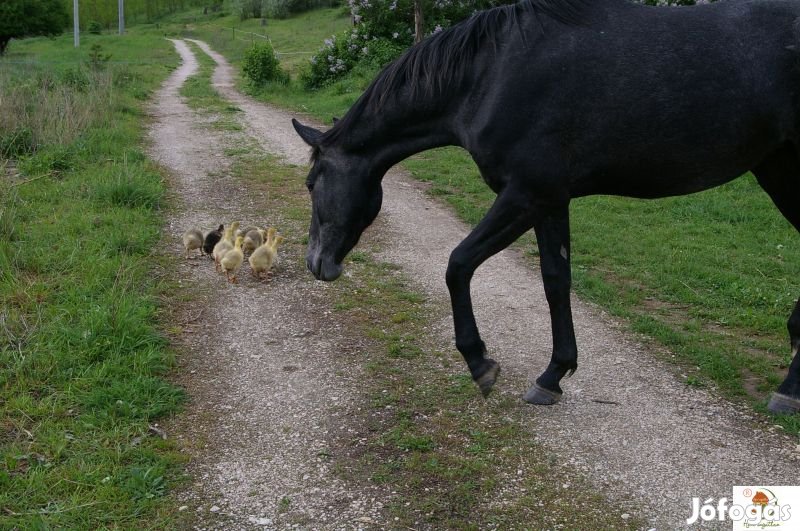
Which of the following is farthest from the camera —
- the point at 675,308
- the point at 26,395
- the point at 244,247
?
the point at 244,247

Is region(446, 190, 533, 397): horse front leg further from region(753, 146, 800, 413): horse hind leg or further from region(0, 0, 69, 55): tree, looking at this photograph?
region(0, 0, 69, 55): tree

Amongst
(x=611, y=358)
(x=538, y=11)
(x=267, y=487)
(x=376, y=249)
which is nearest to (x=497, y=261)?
(x=376, y=249)

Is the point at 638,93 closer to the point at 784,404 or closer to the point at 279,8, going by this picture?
the point at 784,404

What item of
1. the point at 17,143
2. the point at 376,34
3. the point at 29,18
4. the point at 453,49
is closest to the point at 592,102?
the point at 453,49

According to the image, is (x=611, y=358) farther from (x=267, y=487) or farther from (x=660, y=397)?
(x=267, y=487)

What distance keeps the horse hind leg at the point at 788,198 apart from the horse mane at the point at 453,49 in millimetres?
1596

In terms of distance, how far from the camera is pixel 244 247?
24.5 feet

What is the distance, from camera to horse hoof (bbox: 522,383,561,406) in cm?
462

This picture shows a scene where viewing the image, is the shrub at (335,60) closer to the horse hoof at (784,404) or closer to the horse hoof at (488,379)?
the horse hoof at (488,379)

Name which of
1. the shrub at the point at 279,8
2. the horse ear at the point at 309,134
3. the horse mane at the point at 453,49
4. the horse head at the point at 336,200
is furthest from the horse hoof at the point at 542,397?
the shrub at the point at 279,8

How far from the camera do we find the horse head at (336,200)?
14.9ft

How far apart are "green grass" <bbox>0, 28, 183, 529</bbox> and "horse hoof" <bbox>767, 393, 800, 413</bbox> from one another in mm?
3517

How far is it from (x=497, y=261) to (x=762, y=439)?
3.77m

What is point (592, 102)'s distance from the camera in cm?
405
